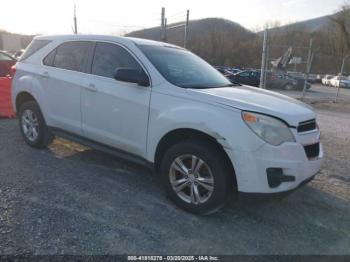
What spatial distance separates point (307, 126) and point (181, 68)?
5.52ft

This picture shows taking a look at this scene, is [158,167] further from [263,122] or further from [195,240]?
[263,122]

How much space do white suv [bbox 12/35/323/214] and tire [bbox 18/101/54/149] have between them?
0.13 ft

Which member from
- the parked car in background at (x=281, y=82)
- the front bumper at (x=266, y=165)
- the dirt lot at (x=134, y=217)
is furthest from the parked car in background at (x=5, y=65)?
the parked car in background at (x=281, y=82)

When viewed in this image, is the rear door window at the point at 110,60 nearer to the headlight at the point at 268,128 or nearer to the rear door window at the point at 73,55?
the rear door window at the point at 73,55

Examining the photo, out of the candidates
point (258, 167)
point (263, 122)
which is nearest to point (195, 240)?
point (258, 167)

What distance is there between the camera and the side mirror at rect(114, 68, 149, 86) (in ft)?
13.3

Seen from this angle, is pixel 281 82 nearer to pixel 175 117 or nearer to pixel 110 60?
pixel 110 60

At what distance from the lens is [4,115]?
8.29 metres

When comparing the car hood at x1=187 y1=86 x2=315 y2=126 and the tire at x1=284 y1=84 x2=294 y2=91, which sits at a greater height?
the car hood at x1=187 y1=86 x2=315 y2=126

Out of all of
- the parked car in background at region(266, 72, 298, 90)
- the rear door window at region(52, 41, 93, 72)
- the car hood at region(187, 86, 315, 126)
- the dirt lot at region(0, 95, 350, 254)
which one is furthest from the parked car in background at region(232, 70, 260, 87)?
the car hood at region(187, 86, 315, 126)

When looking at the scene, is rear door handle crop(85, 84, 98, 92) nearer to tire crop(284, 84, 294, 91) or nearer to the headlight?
the headlight

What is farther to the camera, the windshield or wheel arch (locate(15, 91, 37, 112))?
wheel arch (locate(15, 91, 37, 112))

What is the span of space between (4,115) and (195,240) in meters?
6.56

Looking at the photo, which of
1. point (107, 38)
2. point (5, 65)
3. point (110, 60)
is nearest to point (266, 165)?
point (110, 60)
